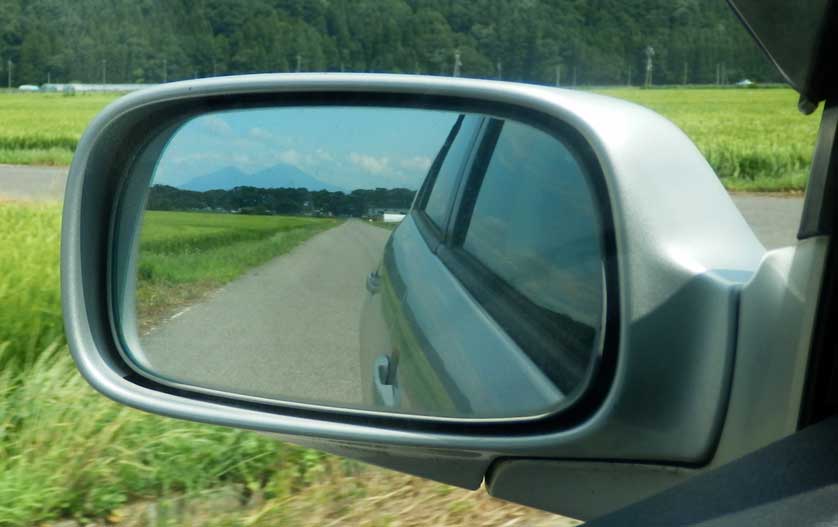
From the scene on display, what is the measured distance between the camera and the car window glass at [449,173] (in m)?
1.41

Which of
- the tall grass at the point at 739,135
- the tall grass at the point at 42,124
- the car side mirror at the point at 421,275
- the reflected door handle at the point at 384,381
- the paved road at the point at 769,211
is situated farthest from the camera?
the tall grass at the point at 42,124

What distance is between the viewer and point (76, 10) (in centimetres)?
1908

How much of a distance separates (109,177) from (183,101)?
0.56 ft

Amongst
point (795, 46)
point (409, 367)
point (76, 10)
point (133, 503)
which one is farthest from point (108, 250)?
point (76, 10)

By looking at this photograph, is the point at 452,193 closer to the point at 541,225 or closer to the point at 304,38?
the point at 541,225

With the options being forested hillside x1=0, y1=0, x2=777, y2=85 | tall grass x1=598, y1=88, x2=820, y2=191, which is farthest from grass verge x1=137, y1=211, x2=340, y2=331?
forested hillside x1=0, y1=0, x2=777, y2=85

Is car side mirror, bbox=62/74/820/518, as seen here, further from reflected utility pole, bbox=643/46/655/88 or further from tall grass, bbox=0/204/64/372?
reflected utility pole, bbox=643/46/655/88

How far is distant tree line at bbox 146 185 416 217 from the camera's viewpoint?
1294 millimetres

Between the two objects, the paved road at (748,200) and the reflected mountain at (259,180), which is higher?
the reflected mountain at (259,180)

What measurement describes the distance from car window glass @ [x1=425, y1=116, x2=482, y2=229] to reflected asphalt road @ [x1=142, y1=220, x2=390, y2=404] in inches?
7.5

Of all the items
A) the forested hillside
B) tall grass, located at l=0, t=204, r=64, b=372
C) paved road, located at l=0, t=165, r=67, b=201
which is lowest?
paved road, located at l=0, t=165, r=67, b=201

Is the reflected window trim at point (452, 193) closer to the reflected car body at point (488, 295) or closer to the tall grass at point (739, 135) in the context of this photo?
the reflected car body at point (488, 295)

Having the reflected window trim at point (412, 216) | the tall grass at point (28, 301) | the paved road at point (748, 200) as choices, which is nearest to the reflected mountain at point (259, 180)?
the reflected window trim at point (412, 216)

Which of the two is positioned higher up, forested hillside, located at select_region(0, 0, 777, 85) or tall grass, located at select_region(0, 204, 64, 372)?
forested hillside, located at select_region(0, 0, 777, 85)
